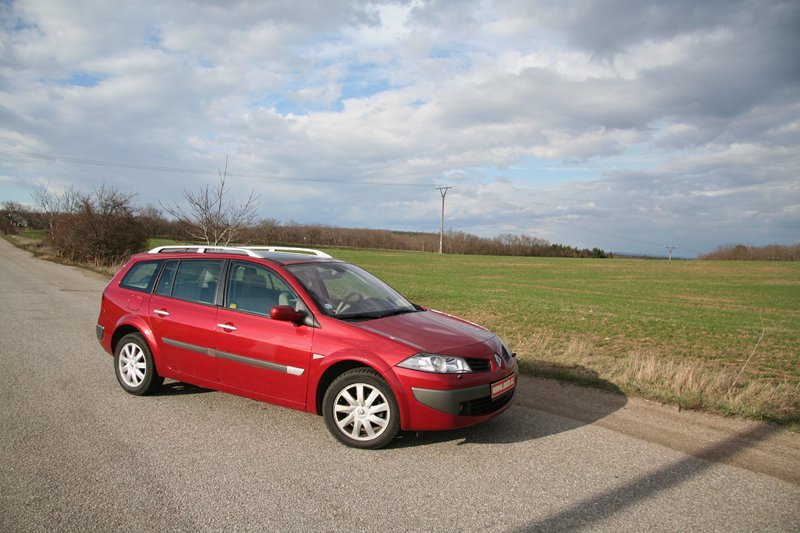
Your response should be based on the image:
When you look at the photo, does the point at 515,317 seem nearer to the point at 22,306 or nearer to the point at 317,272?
the point at 317,272

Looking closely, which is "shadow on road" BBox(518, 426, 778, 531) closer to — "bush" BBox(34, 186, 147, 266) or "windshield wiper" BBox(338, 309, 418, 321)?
"windshield wiper" BBox(338, 309, 418, 321)

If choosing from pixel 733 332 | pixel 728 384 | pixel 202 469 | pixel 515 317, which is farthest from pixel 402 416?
pixel 733 332

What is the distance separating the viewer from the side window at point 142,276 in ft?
19.3

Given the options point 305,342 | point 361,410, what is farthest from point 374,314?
point 361,410

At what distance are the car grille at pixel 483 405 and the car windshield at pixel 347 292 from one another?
3.96 feet

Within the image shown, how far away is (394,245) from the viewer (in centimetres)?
12400

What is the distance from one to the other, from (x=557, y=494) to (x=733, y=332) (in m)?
13.3

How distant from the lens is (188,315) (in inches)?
208

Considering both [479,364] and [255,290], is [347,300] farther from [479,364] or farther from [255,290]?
[479,364]

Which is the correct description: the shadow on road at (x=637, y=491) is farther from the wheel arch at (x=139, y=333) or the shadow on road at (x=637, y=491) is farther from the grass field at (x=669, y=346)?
the wheel arch at (x=139, y=333)

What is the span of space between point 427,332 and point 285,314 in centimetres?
122

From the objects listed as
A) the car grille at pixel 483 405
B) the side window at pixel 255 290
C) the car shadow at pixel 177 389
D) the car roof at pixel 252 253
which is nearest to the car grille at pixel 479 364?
the car grille at pixel 483 405

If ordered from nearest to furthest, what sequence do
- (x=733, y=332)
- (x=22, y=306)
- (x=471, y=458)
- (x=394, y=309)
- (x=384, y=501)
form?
(x=384, y=501) → (x=471, y=458) → (x=394, y=309) → (x=22, y=306) → (x=733, y=332)

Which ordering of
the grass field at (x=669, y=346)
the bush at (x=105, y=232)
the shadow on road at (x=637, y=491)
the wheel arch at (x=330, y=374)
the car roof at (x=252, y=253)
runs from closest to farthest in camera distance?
the shadow on road at (x=637, y=491), the wheel arch at (x=330, y=374), the car roof at (x=252, y=253), the grass field at (x=669, y=346), the bush at (x=105, y=232)
